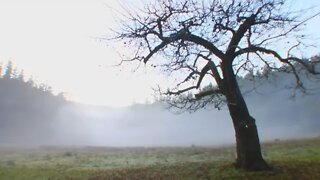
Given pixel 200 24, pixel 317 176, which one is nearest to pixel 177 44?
pixel 200 24

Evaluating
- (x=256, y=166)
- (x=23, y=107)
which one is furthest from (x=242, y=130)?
(x=23, y=107)

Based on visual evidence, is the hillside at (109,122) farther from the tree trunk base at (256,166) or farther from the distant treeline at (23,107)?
the tree trunk base at (256,166)

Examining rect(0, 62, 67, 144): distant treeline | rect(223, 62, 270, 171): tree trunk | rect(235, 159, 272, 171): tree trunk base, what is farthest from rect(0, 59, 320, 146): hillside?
rect(235, 159, 272, 171): tree trunk base

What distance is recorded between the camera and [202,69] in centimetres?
2027

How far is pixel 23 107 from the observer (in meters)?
142

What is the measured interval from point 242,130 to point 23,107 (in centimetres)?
13312

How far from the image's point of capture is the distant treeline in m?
134

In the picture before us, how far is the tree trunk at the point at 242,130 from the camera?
60.1 feet

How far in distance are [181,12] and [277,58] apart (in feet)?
16.4

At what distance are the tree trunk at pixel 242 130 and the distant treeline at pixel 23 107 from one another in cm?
11660

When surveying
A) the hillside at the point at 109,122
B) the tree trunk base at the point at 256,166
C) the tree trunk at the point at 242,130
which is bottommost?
the tree trunk base at the point at 256,166

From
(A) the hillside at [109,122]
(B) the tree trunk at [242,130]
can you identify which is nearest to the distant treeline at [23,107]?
(A) the hillside at [109,122]

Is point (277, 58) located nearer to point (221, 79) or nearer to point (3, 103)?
point (221, 79)

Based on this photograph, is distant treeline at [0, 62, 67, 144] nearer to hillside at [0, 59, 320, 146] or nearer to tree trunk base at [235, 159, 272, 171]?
hillside at [0, 59, 320, 146]
